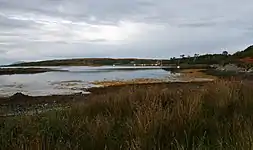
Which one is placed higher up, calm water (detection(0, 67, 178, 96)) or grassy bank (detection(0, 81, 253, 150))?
grassy bank (detection(0, 81, 253, 150))

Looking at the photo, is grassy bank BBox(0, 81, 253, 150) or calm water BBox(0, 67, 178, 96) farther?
calm water BBox(0, 67, 178, 96)

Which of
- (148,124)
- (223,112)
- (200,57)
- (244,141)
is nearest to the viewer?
(244,141)

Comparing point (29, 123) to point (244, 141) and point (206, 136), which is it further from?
point (244, 141)

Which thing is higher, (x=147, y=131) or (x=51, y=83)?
(x=147, y=131)

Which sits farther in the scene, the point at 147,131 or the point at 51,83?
the point at 51,83

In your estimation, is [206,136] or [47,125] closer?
[206,136]

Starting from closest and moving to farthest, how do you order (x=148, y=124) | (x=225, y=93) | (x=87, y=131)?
1. (x=148, y=124)
2. (x=87, y=131)
3. (x=225, y=93)

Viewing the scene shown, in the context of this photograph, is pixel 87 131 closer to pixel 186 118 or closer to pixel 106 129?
pixel 106 129

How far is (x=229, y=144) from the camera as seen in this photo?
4.81 metres

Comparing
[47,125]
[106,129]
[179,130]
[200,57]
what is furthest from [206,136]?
[200,57]

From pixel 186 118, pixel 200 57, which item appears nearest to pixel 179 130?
pixel 186 118

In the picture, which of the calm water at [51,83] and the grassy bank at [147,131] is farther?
the calm water at [51,83]

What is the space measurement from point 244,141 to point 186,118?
143 centimetres

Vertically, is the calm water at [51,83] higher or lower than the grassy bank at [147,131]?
lower
